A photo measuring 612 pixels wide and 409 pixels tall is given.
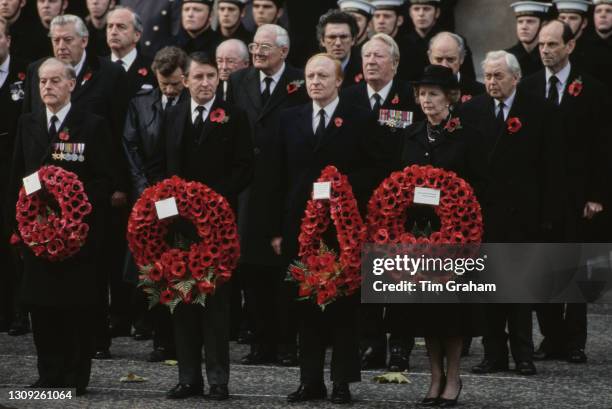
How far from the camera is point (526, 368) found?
40.1 ft

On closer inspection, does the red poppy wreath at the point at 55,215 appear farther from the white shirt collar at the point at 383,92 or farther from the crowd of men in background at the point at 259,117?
the white shirt collar at the point at 383,92

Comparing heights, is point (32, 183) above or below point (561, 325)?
above

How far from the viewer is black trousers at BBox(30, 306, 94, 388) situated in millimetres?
11055

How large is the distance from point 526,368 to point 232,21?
4.79 meters

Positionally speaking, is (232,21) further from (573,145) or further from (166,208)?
(166,208)

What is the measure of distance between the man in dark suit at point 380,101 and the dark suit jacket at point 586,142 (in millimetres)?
1260

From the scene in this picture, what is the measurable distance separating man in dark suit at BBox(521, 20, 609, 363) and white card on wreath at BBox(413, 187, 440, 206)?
8.84 feet

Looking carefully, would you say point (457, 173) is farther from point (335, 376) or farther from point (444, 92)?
point (335, 376)

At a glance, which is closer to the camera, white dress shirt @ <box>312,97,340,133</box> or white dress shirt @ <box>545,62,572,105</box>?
white dress shirt @ <box>312,97,340,133</box>

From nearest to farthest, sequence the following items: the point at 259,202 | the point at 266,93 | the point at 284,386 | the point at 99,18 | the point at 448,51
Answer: the point at 284,386, the point at 259,202, the point at 448,51, the point at 266,93, the point at 99,18

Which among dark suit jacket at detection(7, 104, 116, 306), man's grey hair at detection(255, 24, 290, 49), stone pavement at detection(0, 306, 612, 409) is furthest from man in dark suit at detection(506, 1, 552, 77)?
dark suit jacket at detection(7, 104, 116, 306)

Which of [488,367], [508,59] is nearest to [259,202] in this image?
[488,367]

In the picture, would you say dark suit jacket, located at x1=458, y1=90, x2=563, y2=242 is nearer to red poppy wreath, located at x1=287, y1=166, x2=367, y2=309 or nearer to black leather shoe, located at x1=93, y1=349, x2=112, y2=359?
red poppy wreath, located at x1=287, y1=166, x2=367, y2=309

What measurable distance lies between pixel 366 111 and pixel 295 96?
2.02 m
